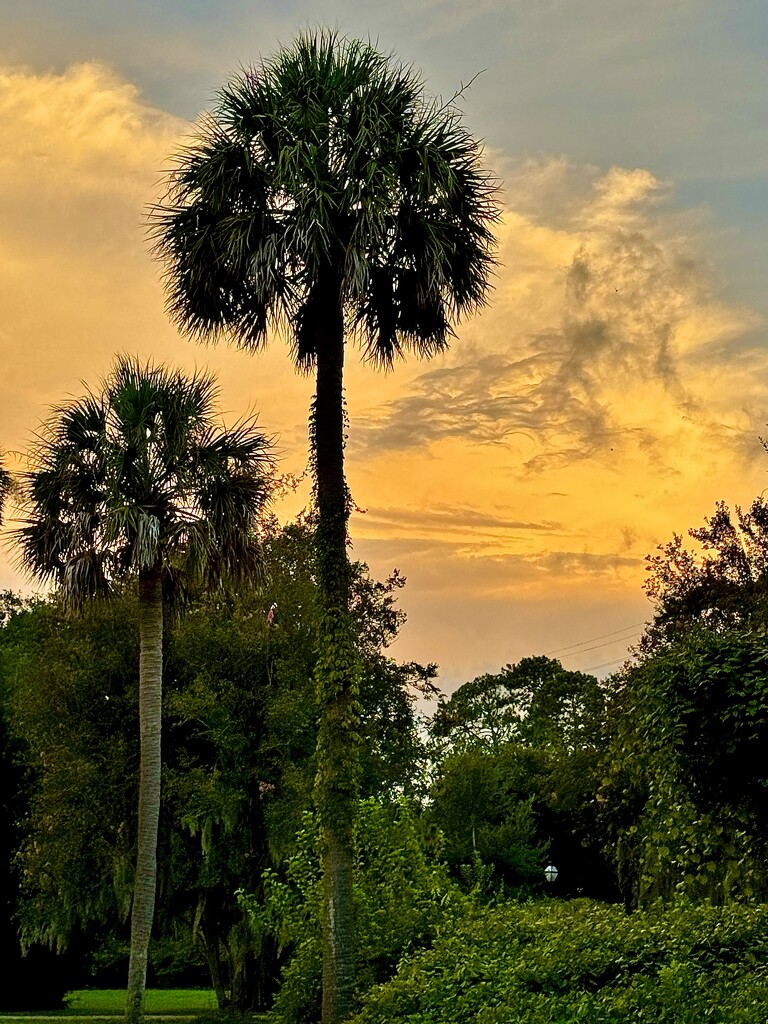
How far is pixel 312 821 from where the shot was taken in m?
13.9

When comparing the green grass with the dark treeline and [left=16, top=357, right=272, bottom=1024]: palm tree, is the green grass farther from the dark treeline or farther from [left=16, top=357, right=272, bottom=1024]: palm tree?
[left=16, top=357, right=272, bottom=1024]: palm tree

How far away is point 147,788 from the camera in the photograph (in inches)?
738

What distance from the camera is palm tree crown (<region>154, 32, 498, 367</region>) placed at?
14273mm

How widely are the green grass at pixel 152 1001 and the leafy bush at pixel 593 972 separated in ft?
56.0

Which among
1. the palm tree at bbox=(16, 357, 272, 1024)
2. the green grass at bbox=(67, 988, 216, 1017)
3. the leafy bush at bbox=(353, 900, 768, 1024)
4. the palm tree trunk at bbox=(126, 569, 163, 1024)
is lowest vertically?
the green grass at bbox=(67, 988, 216, 1017)

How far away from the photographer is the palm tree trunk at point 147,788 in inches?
714

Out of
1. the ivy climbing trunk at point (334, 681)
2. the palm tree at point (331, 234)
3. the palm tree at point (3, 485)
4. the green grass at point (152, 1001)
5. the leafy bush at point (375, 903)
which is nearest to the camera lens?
the ivy climbing trunk at point (334, 681)

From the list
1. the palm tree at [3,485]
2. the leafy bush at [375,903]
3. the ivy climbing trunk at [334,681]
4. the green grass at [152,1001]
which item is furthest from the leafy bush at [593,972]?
the green grass at [152,1001]

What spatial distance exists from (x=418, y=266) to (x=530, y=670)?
3875 centimetres

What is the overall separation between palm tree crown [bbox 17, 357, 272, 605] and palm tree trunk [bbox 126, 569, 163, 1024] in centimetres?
68

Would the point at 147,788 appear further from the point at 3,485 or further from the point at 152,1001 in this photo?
the point at 152,1001

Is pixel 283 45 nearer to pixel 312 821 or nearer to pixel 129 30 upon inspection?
pixel 129 30

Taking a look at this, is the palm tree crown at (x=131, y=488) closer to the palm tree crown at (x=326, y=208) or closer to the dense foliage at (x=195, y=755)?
the dense foliage at (x=195, y=755)

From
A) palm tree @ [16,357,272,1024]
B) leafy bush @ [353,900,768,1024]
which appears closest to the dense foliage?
palm tree @ [16,357,272,1024]
